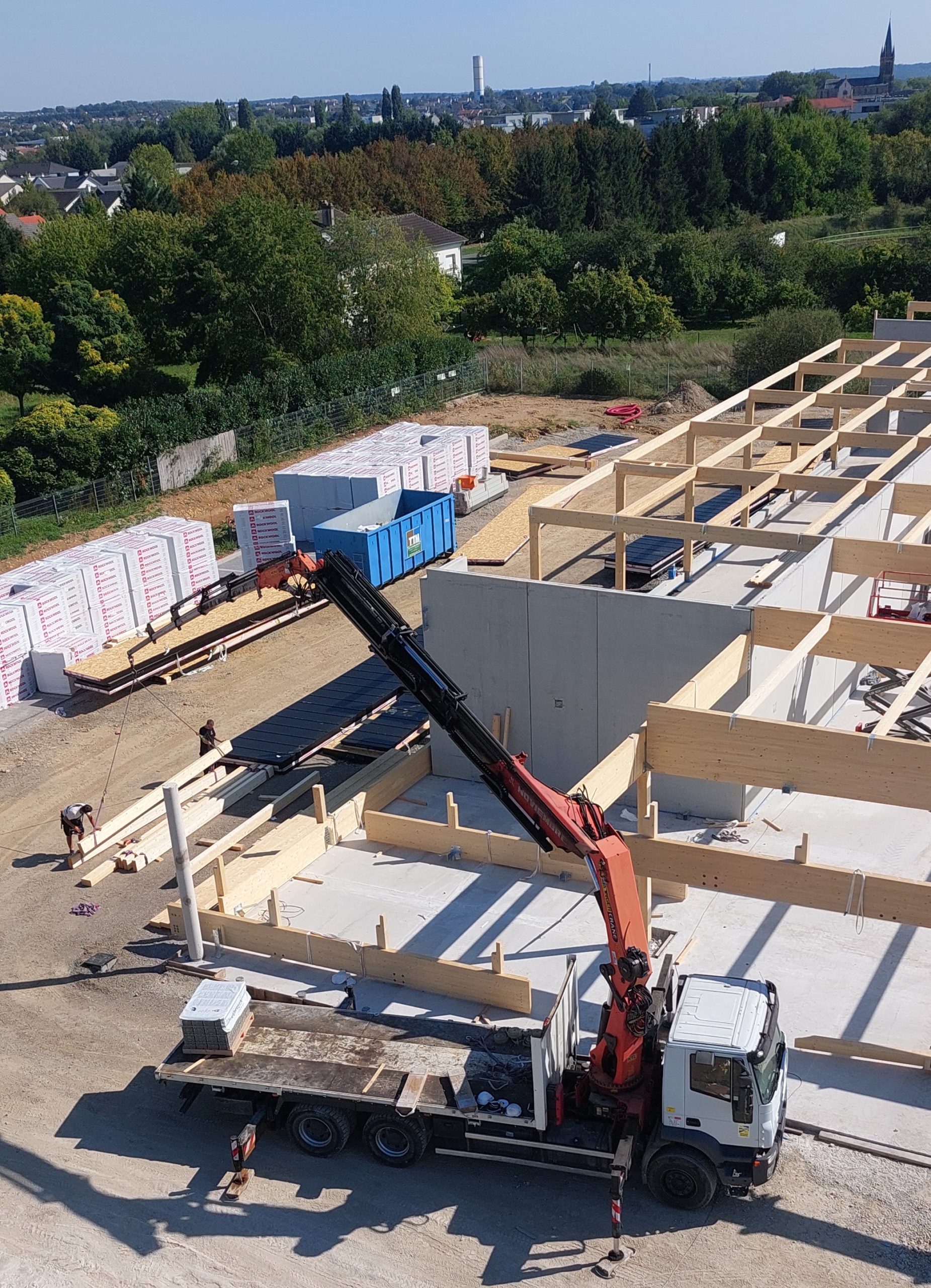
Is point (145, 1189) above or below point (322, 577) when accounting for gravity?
below

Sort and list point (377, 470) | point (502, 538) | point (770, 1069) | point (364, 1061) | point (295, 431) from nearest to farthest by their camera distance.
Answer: point (770, 1069) → point (364, 1061) → point (502, 538) → point (377, 470) → point (295, 431)

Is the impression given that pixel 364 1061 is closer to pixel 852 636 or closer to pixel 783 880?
pixel 783 880

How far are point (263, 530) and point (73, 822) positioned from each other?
549 inches

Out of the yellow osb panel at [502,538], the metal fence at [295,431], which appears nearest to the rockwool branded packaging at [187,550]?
the yellow osb panel at [502,538]

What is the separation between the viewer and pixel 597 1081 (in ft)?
39.5

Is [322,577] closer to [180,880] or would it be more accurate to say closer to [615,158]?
[180,880]

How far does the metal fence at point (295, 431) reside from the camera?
125ft

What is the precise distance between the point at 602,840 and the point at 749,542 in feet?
28.3

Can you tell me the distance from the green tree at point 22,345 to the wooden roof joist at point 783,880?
4844 centimetres

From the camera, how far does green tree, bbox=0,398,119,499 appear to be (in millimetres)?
39375

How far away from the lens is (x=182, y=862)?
1570 cm

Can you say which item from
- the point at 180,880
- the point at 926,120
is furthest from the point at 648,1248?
the point at 926,120

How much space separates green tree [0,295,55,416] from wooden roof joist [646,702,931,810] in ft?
155

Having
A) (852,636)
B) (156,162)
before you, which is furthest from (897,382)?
(156,162)
